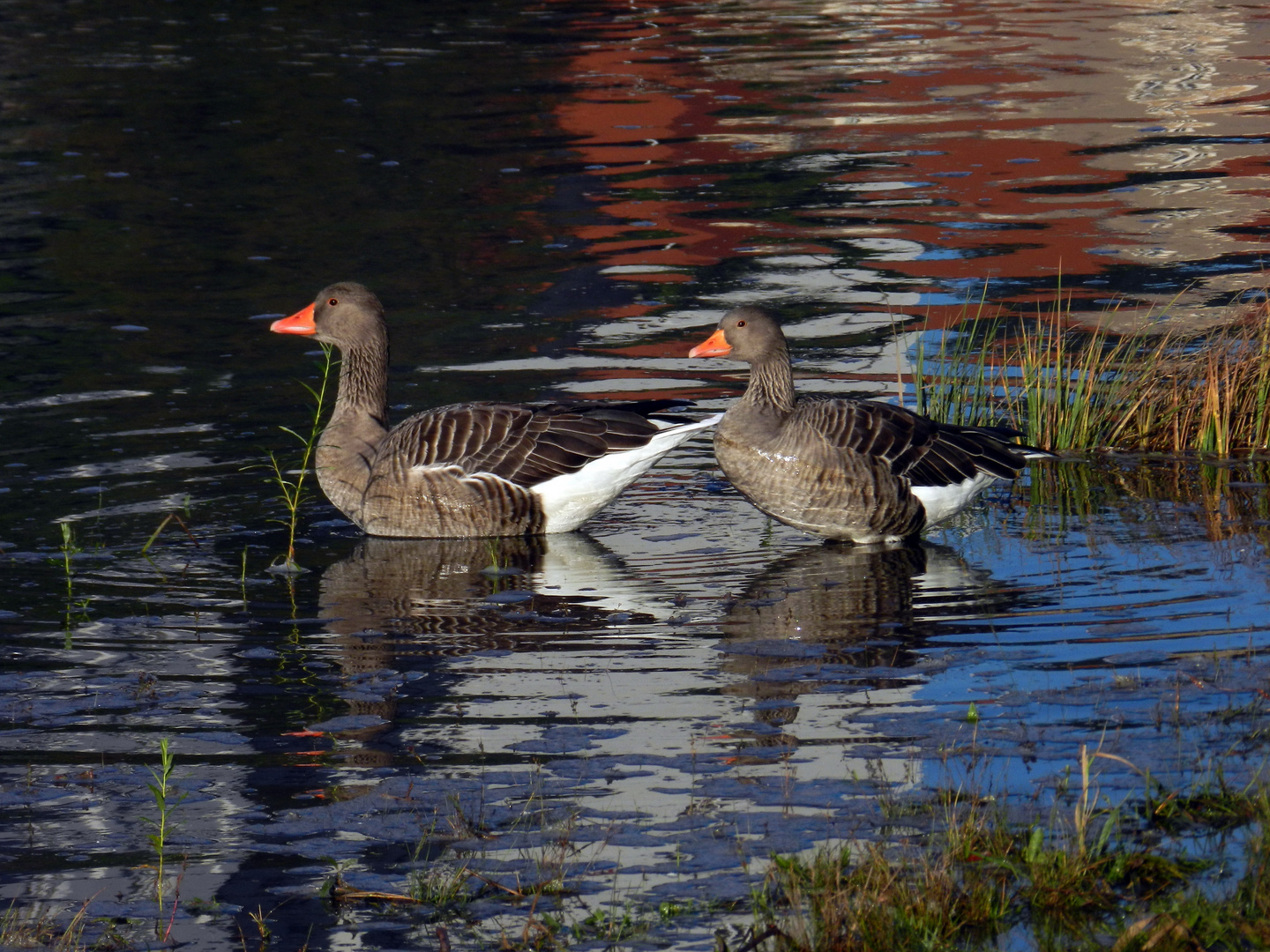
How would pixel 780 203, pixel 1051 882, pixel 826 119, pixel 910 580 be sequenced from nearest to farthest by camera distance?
pixel 1051 882 < pixel 910 580 < pixel 780 203 < pixel 826 119

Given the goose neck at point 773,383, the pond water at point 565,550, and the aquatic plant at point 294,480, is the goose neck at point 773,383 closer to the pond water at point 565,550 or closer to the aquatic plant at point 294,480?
the pond water at point 565,550

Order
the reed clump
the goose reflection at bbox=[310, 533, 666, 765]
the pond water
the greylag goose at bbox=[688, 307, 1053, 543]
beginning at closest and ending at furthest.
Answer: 1. the pond water
2. the goose reflection at bbox=[310, 533, 666, 765]
3. the greylag goose at bbox=[688, 307, 1053, 543]
4. the reed clump

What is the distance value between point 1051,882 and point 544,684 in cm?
315

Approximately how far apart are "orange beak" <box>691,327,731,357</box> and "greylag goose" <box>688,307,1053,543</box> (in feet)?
0.68

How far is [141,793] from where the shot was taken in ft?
22.1

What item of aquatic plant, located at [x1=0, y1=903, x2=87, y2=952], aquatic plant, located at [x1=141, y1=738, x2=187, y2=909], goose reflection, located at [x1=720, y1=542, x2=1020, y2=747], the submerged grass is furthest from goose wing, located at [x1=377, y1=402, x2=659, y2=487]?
aquatic plant, located at [x1=0, y1=903, x2=87, y2=952]

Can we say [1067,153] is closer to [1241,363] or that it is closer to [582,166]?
[582,166]

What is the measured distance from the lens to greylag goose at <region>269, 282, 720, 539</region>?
36.1 ft

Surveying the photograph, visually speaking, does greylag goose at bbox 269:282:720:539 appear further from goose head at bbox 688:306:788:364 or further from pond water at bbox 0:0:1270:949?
goose head at bbox 688:306:788:364

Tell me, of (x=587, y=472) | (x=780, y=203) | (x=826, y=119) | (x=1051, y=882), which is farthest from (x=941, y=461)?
(x=826, y=119)

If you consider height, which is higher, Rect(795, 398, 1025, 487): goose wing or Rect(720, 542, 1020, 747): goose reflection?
Rect(795, 398, 1025, 487): goose wing

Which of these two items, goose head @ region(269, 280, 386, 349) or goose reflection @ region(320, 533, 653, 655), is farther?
goose head @ region(269, 280, 386, 349)

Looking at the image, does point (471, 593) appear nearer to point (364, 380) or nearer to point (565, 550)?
point (565, 550)

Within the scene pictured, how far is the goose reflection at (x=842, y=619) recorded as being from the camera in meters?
7.69
